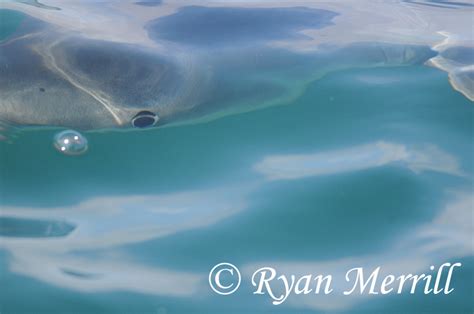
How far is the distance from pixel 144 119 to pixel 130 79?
0.22 metres

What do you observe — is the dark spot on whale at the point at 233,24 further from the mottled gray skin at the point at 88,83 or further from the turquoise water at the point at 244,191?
the turquoise water at the point at 244,191

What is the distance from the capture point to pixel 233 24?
424 cm

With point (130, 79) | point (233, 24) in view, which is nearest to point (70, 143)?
point (130, 79)

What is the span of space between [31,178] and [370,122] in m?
1.56

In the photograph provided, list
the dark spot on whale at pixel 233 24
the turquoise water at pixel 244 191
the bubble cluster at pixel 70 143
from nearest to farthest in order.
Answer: the turquoise water at pixel 244 191
the bubble cluster at pixel 70 143
the dark spot on whale at pixel 233 24

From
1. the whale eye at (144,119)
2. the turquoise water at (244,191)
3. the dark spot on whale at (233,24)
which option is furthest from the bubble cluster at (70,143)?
the dark spot on whale at (233,24)

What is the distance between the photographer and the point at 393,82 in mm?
3988

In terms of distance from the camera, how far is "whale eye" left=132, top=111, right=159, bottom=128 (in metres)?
3.61

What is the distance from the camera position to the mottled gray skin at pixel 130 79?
357 cm

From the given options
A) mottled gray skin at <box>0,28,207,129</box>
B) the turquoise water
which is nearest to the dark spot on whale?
mottled gray skin at <box>0,28,207,129</box>

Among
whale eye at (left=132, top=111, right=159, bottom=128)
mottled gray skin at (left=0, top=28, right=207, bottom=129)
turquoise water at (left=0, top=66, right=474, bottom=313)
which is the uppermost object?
mottled gray skin at (left=0, top=28, right=207, bottom=129)

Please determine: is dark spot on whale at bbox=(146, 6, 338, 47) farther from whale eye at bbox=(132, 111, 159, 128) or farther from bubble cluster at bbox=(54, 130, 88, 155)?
bubble cluster at bbox=(54, 130, 88, 155)

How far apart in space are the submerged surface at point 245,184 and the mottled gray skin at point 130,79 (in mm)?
11

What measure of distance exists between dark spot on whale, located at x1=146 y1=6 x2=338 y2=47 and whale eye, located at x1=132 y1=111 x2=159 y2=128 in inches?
22.1
